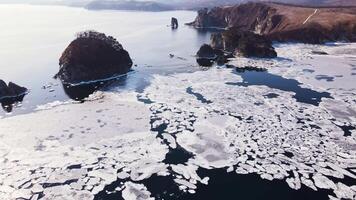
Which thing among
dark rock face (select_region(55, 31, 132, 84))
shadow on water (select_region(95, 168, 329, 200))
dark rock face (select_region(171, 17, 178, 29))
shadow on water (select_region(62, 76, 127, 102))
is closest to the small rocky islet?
dark rock face (select_region(55, 31, 132, 84))

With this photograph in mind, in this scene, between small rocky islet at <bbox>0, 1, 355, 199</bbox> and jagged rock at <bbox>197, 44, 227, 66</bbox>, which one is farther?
jagged rock at <bbox>197, 44, 227, 66</bbox>

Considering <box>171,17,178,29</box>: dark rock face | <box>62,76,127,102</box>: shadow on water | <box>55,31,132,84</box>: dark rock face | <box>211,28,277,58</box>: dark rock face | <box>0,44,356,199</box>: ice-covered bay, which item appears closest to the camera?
<box>0,44,356,199</box>: ice-covered bay

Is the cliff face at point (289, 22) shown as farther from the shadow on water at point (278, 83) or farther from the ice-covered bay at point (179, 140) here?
the ice-covered bay at point (179, 140)

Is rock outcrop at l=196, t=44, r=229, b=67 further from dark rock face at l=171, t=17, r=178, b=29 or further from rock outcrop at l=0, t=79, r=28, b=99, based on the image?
dark rock face at l=171, t=17, r=178, b=29

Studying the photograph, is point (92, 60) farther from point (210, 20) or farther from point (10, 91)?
point (210, 20)

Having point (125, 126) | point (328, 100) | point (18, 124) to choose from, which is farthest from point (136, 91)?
point (328, 100)

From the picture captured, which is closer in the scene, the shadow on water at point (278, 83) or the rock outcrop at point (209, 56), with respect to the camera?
the shadow on water at point (278, 83)

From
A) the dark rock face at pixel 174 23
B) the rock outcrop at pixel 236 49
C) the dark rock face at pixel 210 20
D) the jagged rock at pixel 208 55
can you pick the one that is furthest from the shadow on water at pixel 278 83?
the dark rock face at pixel 210 20
